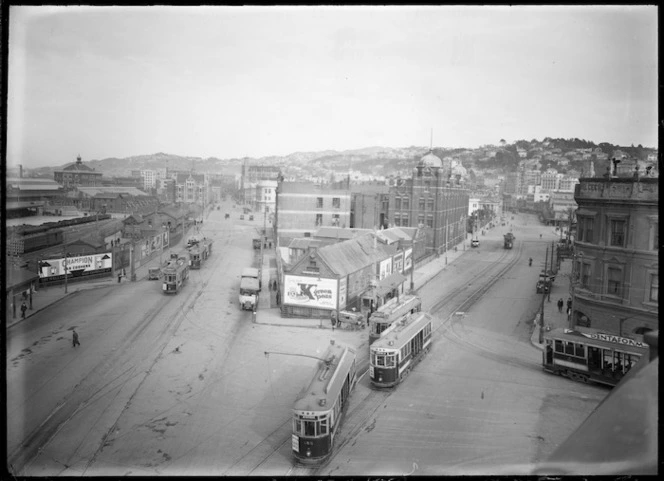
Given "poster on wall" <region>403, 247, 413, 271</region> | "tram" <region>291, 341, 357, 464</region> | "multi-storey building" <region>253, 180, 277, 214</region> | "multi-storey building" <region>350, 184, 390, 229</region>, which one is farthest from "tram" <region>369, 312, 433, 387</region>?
"multi-storey building" <region>253, 180, 277, 214</region>

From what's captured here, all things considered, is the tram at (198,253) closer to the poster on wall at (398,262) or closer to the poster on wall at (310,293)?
the poster on wall at (310,293)

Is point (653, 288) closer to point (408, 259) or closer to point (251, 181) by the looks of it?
point (408, 259)

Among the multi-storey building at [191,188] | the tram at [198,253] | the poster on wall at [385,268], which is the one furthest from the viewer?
the multi-storey building at [191,188]

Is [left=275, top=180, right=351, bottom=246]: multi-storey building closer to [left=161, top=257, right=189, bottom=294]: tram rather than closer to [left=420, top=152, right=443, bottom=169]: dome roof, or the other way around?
[left=161, top=257, right=189, bottom=294]: tram

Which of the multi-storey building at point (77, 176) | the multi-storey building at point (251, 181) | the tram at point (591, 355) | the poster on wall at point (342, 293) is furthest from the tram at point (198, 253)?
the tram at point (591, 355)

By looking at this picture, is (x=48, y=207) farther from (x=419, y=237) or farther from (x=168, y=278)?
(x=419, y=237)

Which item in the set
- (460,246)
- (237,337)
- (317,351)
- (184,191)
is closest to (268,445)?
(317,351)
